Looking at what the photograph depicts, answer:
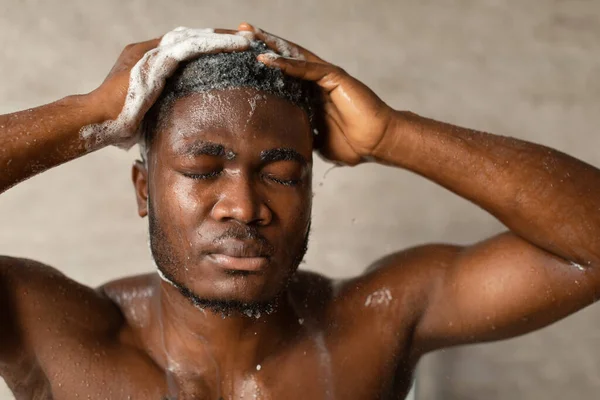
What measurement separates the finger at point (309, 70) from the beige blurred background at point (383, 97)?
37.4 inches

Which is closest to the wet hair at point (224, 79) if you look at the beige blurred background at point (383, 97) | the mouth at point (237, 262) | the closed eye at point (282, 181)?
the closed eye at point (282, 181)

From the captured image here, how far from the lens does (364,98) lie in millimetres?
1073

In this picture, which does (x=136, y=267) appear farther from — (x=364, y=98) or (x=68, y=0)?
(x=364, y=98)

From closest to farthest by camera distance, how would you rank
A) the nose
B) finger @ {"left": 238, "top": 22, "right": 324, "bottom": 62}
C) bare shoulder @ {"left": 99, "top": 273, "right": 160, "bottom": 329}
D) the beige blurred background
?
the nose
finger @ {"left": 238, "top": 22, "right": 324, "bottom": 62}
bare shoulder @ {"left": 99, "top": 273, "right": 160, "bottom": 329}
the beige blurred background

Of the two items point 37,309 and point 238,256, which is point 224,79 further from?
point 37,309

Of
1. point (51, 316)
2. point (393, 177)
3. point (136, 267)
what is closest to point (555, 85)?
point (393, 177)

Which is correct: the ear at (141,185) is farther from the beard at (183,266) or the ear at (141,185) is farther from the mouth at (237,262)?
the mouth at (237,262)

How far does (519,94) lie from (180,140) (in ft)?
4.17

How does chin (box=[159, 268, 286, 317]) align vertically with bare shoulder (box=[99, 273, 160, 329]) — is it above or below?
above

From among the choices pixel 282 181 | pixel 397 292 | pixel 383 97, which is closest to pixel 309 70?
pixel 282 181

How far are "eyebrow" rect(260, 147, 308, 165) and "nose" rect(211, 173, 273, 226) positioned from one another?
0.04 m

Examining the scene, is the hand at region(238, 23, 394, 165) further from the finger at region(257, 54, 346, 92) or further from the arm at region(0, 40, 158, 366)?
the arm at region(0, 40, 158, 366)

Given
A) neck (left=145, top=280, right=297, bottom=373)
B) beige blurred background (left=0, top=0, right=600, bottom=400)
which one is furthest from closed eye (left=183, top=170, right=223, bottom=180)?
beige blurred background (left=0, top=0, right=600, bottom=400)

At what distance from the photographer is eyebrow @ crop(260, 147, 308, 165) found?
1027 millimetres
